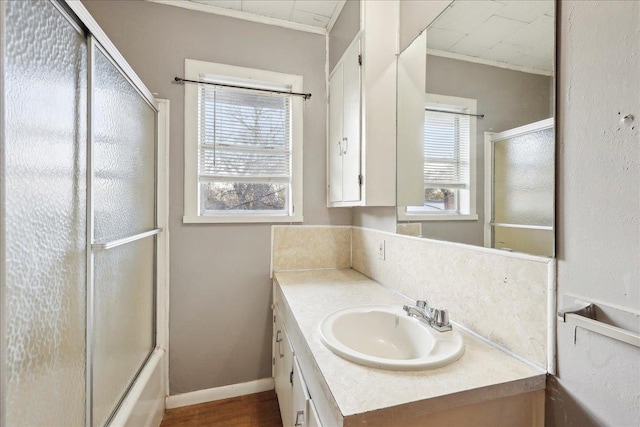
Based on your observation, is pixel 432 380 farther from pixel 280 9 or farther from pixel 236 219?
pixel 280 9

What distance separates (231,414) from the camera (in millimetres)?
1772

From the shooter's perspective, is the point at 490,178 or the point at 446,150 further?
the point at 446,150

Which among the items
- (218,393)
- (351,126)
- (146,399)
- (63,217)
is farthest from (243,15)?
(218,393)

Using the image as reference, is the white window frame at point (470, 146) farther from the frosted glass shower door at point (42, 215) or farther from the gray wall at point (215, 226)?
the frosted glass shower door at point (42, 215)

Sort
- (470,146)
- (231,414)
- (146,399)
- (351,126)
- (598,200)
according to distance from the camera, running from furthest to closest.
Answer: (231,414), (351,126), (146,399), (470,146), (598,200)

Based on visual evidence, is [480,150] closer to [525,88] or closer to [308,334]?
[525,88]

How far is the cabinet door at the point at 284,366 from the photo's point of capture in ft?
4.50

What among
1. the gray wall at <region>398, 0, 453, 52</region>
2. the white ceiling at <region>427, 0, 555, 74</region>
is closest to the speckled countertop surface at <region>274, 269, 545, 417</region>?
the white ceiling at <region>427, 0, 555, 74</region>

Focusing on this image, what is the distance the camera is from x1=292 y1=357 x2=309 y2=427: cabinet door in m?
1.03

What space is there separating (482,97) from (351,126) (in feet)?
2.37

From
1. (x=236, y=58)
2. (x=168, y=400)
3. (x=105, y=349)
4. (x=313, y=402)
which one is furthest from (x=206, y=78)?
(x=168, y=400)

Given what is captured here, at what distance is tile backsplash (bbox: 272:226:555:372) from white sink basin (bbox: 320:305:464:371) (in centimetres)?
14

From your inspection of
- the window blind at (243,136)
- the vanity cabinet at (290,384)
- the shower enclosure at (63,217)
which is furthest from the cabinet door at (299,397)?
the window blind at (243,136)

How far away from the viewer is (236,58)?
1.94 meters
